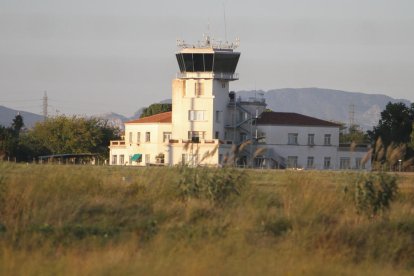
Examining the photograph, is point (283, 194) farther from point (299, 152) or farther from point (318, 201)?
point (299, 152)

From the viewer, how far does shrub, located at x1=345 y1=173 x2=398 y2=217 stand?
26641 millimetres

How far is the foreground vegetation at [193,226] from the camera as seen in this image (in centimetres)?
1978

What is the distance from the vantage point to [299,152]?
10944 centimetres

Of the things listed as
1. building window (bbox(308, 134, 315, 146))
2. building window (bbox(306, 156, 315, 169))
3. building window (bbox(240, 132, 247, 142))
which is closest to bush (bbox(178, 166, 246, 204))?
building window (bbox(306, 156, 315, 169))

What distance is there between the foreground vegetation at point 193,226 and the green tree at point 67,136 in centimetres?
8956

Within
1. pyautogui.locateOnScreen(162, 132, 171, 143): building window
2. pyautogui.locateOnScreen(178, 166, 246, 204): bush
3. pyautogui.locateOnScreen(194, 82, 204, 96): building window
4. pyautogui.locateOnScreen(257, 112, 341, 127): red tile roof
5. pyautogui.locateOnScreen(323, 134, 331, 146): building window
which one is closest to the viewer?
pyautogui.locateOnScreen(178, 166, 246, 204): bush

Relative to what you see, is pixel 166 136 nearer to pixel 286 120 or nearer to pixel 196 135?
pixel 196 135

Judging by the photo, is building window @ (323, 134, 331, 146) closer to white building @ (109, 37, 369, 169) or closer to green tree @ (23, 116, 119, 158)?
white building @ (109, 37, 369, 169)

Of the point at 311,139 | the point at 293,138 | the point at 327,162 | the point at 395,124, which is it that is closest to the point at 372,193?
the point at 293,138

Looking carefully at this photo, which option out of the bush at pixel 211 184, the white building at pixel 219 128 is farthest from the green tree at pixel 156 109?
the bush at pixel 211 184

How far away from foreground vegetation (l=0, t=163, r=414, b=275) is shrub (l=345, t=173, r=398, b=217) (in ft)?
0.41

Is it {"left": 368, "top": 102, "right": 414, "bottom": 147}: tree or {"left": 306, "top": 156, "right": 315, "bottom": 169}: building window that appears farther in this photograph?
{"left": 368, "top": 102, "right": 414, "bottom": 147}: tree

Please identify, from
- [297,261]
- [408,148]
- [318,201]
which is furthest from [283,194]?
[408,148]

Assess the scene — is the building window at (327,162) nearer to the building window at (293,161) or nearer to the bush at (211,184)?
the building window at (293,161)
